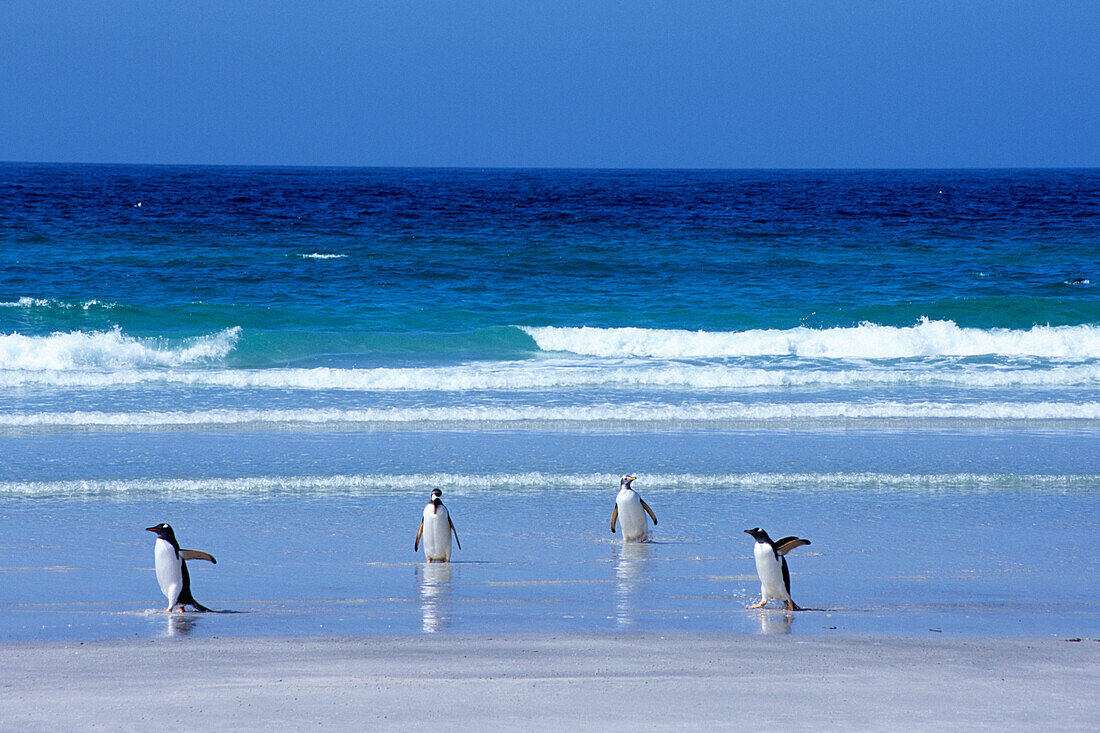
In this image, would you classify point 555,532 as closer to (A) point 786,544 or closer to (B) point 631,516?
(B) point 631,516

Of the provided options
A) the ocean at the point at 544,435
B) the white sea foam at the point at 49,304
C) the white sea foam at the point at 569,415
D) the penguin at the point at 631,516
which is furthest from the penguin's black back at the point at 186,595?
the white sea foam at the point at 49,304

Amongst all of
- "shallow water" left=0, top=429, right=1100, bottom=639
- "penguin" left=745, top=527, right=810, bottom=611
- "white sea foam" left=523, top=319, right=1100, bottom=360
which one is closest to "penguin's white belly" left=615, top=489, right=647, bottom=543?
"shallow water" left=0, top=429, right=1100, bottom=639

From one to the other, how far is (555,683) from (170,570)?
2.39 m

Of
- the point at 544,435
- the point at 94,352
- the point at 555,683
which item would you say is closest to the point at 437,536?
the point at 555,683

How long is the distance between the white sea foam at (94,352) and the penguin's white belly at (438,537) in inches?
412

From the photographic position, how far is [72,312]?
67.6 ft

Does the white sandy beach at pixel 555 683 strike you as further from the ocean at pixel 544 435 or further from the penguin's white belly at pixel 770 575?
the penguin's white belly at pixel 770 575

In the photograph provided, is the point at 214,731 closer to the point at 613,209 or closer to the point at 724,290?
the point at 724,290

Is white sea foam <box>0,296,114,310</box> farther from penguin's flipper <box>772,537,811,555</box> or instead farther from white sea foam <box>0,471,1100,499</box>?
penguin's flipper <box>772,537,811,555</box>

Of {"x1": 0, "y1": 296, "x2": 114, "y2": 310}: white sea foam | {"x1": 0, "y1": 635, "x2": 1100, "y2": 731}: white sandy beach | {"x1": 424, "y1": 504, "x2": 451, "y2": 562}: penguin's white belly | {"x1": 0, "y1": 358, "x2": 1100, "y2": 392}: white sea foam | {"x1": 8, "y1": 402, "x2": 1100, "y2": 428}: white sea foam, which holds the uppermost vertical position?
{"x1": 0, "y1": 296, "x2": 114, "y2": 310}: white sea foam

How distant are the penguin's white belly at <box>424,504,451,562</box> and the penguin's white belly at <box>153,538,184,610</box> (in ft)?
5.49

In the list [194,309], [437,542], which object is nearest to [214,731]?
[437,542]

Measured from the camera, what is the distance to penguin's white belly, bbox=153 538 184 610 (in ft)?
19.5

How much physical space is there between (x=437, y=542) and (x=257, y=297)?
16302 mm
